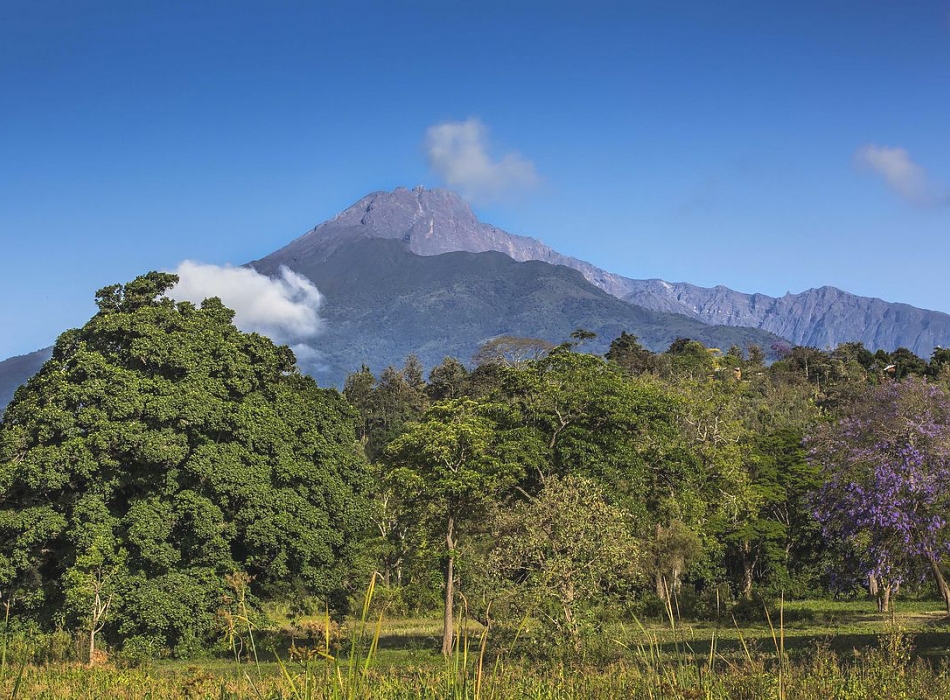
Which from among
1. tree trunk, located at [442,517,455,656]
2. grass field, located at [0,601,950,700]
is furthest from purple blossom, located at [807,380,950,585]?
tree trunk, located at [442,517,455,656]

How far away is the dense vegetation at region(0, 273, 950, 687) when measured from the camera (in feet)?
53.6

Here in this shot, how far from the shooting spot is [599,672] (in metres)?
9.46

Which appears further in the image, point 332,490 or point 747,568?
point 747,568

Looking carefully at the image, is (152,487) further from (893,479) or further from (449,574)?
(893,479)

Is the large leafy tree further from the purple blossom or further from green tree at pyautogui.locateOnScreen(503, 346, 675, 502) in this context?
the purple blossom

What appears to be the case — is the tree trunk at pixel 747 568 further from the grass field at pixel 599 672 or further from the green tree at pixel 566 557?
→ the green tree at pixel 566 557

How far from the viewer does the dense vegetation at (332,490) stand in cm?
1633

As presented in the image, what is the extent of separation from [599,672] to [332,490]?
54.3 ft

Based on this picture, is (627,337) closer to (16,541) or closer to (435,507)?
(435,507)

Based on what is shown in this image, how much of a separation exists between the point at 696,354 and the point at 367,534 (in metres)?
58.2

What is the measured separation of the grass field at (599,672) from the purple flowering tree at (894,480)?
198cm

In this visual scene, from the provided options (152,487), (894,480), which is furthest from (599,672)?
(152,487)

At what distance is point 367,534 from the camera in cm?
3027

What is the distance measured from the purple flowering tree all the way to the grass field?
198cm
